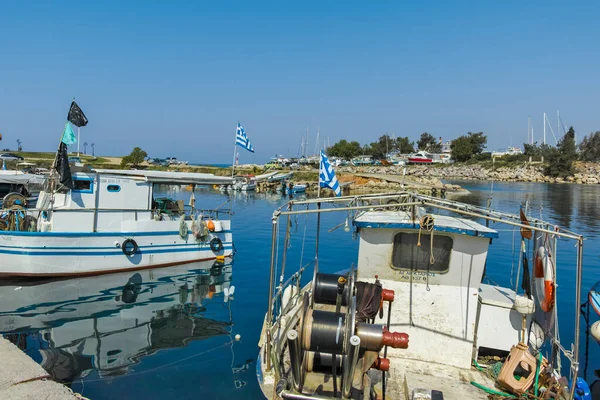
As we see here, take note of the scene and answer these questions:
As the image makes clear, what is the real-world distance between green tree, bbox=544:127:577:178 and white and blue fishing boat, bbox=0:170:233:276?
9416 cm

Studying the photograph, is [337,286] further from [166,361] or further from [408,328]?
[166,361]

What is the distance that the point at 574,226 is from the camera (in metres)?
33.8

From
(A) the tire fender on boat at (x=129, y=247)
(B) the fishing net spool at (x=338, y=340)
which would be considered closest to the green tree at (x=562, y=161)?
(A) the tire fender on boat at (x=129, y=247)

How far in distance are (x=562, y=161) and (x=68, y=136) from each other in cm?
10181

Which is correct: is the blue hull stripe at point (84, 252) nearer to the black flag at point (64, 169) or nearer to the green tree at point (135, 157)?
the black flag at point (64, 169)

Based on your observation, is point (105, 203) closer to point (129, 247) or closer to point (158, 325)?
point (129, 247)

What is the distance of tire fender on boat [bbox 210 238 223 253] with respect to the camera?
20.3 meters

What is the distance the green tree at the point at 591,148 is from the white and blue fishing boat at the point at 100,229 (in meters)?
120

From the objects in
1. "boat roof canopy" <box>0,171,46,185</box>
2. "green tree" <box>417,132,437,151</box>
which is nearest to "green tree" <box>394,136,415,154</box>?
"green tree" <box>417,132,437,151</box>

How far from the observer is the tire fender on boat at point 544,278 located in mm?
8141

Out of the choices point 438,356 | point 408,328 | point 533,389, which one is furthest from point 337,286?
point 533,389

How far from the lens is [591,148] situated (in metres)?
114

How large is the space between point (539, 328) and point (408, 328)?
2834 mm

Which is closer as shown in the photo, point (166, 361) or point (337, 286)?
point (337, 286)
